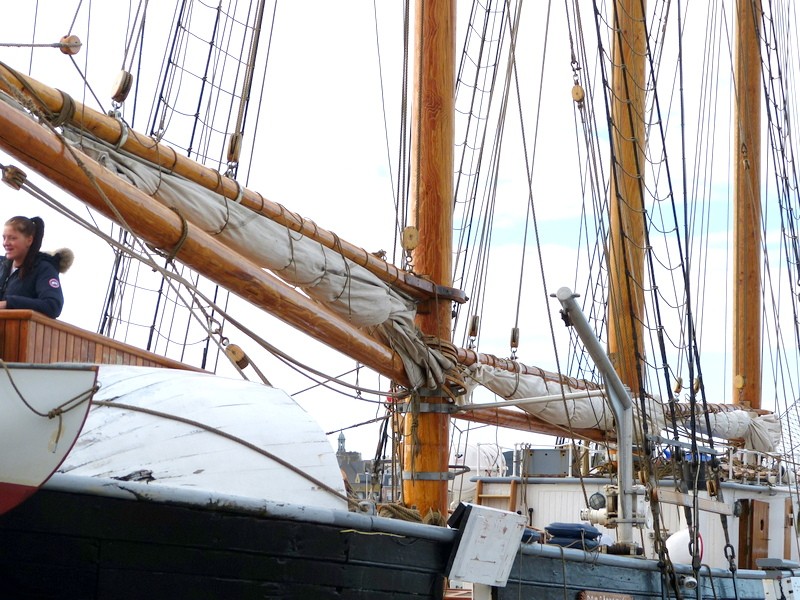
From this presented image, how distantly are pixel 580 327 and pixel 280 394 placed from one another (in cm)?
273

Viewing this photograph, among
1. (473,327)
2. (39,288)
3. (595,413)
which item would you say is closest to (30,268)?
(39,288)

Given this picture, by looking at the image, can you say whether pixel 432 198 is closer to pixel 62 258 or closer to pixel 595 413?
pixel 595 413

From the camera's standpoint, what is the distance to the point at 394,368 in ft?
30.1

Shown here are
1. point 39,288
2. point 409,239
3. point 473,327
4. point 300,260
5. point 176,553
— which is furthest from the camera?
point 473,327

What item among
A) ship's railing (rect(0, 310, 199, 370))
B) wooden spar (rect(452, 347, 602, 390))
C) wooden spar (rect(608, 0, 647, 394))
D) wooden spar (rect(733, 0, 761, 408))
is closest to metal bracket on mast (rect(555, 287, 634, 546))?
wooden spar (rect(452, 347, 602, 390))

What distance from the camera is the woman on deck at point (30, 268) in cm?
568

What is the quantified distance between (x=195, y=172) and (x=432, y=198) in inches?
111

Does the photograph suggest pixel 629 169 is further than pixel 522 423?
Yes

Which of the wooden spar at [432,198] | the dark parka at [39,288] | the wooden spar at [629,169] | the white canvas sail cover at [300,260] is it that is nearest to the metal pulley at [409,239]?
the wooden spar at [432,198]

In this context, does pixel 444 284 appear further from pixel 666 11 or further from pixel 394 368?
pixel 666 11

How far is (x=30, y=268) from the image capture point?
227 inches

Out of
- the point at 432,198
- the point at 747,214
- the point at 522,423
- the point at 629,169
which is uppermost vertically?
the point at 747,214

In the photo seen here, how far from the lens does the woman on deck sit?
568cm

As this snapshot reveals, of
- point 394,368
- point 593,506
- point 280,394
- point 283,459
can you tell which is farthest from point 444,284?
point 283,459
